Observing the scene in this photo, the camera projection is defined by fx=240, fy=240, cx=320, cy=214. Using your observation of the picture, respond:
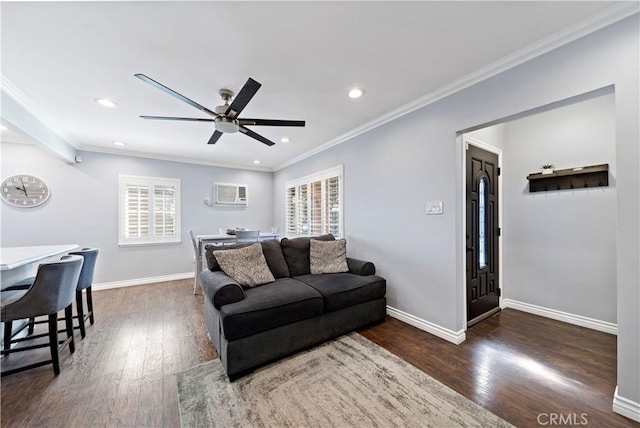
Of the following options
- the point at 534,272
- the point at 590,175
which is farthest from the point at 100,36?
the point at 534,272

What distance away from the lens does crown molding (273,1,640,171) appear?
1553 millimetres

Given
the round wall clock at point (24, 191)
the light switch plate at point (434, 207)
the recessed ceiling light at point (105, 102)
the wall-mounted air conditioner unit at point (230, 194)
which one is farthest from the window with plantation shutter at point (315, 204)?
the round wall clock at point (24, 191)

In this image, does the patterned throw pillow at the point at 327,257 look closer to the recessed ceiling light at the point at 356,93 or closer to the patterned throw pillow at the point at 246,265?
the patterned throw pillow at the point at 246,265

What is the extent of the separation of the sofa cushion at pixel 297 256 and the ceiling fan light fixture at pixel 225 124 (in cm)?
157

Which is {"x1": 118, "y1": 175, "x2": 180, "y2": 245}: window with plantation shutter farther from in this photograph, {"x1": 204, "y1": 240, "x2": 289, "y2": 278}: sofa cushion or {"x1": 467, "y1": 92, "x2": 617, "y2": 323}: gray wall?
{"x1": 467, "y1": 92, "x2": 617, "y2": 323}: gray wall

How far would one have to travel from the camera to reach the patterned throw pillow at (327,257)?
10.6ft

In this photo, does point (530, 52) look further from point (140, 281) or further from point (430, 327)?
point (140, 281)

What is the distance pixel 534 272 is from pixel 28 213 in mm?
7669

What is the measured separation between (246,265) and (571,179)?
13.0 ft

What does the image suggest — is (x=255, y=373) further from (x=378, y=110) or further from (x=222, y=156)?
(x=222, y=156)

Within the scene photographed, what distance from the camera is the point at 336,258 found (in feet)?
10.9

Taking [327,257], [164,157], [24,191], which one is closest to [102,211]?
[24,191]

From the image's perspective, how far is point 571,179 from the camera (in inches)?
112

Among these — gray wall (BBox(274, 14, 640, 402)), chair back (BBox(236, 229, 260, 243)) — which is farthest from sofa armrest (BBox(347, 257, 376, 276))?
chair back (BBox(236, 229, 260, 243))
